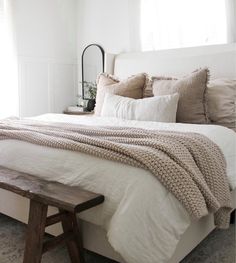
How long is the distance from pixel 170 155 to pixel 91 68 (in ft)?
9.15

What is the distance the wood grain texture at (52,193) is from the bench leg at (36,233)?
6cm

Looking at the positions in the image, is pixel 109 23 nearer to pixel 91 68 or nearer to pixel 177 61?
pixel 91 68

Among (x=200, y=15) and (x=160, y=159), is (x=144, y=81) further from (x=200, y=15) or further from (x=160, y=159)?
(x=160, y=159)

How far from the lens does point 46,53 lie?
3.90 m

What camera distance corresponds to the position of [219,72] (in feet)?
9.09

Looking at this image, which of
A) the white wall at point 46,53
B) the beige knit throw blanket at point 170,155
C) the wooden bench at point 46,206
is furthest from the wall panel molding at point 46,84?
the wooden bench at point 46,206

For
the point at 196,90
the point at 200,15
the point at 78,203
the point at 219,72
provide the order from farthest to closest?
the point at 200,15 → the point at 219,72 → the point at 196,90 → the point at 78,203

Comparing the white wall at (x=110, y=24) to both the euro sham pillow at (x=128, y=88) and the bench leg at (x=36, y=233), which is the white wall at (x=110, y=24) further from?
the bench leg at (x=36, y=233)

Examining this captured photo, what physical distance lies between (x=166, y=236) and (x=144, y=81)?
1.77 m

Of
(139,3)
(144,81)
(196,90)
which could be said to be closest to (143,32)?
(139,3)

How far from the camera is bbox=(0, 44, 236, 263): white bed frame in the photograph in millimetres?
1567

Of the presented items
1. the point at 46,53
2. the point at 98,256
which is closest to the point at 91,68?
the point at 46,53

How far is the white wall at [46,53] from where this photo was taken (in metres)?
3.67

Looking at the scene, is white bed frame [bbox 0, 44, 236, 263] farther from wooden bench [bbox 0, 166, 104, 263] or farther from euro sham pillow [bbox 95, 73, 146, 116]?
euro sham pillow [bbox 95, 73, 146, 116]
